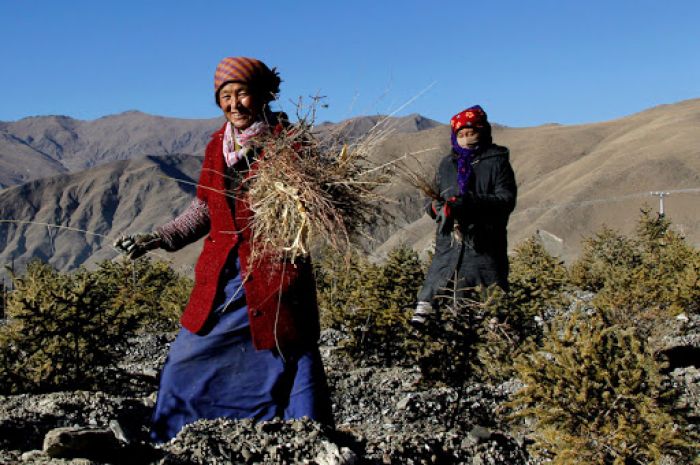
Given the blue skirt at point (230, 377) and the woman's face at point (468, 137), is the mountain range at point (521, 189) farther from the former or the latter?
the blue skirt at point (230, 377)

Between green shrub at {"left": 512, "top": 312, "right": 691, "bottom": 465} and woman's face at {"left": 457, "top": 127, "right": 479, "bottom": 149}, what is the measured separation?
6.24 ft

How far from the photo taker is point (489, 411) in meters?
4.50

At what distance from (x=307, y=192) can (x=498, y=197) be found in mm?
2024

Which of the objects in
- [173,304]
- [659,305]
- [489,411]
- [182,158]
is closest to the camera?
[489,411]

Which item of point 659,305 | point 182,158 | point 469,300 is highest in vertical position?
point 182,158

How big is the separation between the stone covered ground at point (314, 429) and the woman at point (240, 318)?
200 mm

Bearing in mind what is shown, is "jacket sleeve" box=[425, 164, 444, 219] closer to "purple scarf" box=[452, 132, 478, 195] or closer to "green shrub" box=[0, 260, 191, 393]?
"purple scarf" box=[452, 132, 478, 195]

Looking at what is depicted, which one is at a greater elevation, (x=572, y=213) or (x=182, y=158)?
(x=182, y=158)

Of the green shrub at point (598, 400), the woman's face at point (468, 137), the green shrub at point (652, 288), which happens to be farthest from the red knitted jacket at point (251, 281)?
the green shrub at point (652, 288)

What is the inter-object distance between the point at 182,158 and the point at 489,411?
19284 centimetres

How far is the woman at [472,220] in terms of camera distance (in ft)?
16.5

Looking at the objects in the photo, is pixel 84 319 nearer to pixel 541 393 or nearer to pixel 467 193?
pixel 467 193

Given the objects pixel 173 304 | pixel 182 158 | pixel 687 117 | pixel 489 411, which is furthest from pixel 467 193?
pixel 182 158

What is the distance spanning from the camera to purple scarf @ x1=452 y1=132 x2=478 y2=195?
17.0 ft
